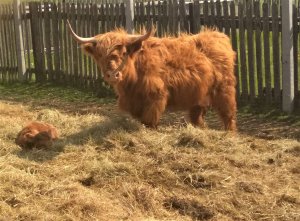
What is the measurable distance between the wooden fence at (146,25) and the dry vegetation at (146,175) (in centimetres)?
288

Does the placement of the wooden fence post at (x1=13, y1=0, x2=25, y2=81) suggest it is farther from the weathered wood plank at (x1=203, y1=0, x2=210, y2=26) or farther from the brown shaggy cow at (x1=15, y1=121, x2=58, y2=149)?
the brown shaggy cow at (x1=15, y1=121, x2=58, y2=149)

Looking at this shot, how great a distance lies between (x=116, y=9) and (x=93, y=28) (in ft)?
2.33

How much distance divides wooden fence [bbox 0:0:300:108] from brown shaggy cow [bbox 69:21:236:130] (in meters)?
1.69

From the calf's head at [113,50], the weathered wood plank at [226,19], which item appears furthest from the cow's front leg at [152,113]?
the weathered wood plank at [226,19]

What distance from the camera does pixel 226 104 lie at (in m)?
7.86

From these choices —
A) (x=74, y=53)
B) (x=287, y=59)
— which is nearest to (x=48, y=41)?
(x=74, y=53)

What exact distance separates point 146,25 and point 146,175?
567cm

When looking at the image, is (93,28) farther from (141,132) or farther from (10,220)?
(10,220)

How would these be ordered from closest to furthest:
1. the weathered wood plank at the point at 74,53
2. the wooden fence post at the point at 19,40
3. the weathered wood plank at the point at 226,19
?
the weathered wood plank at the point at 226,19
the weathered wood plank at the point at 74,53
the wooden fence post at the point at 19,40

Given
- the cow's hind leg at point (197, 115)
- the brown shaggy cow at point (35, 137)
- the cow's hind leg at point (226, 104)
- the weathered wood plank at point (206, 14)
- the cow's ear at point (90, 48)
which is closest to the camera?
the brown shaggy cow at point (35, 137)

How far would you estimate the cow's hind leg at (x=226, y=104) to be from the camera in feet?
25.6

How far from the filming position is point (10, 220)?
4762mm

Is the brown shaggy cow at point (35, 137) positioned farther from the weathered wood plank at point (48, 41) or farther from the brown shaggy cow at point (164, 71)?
the weathered wood plank at point (48, 41)

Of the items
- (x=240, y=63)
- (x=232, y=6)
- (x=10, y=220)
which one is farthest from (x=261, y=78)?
(x=10, y=220)
